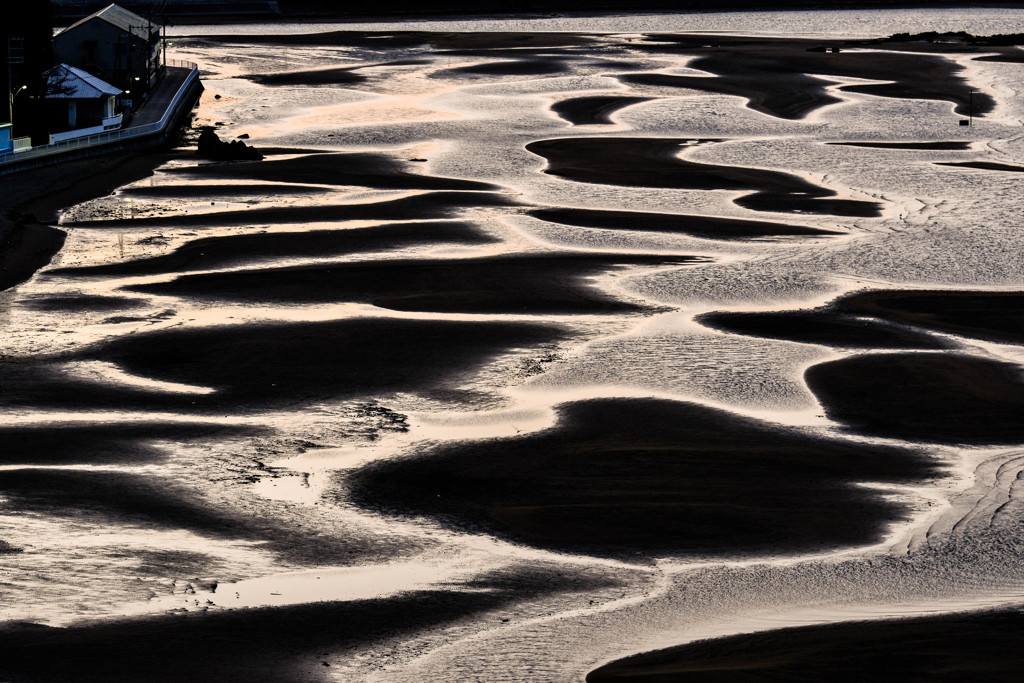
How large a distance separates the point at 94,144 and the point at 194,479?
31571 mm

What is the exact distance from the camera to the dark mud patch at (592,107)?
5062 cm

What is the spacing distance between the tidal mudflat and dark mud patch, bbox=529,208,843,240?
0.21 metres

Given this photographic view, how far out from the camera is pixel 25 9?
145ft

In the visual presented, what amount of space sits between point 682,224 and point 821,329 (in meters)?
9.42

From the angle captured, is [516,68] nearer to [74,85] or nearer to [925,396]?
[74,85]

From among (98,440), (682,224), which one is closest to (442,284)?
(682,224)

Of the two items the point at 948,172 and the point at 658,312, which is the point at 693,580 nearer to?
the point at 658,312

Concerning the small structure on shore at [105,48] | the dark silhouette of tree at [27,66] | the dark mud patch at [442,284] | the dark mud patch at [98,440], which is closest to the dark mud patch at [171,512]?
the dark mud patch at [98,440]

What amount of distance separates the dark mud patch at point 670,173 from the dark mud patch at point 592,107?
468 cm

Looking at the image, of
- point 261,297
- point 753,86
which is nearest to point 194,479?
point 261,297

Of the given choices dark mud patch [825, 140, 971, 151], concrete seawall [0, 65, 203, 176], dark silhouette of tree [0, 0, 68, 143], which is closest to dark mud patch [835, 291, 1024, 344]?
dark mud patch [825, 140, 971, 151]

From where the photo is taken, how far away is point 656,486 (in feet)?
52.3

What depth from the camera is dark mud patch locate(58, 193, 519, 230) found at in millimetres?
32406

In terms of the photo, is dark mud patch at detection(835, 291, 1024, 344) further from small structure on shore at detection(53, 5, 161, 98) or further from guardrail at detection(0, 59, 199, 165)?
small structure on shore at detection(53, 5, 161, 98)
